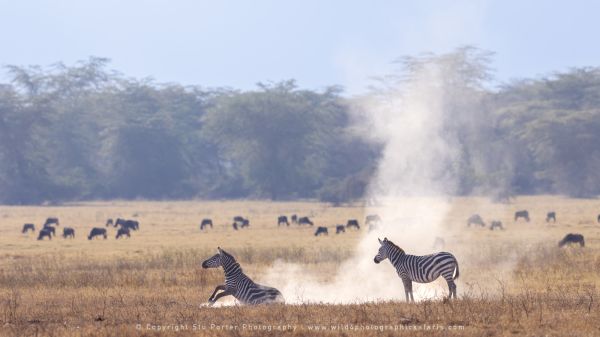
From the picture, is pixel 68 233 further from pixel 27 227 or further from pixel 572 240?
pixel 572 240

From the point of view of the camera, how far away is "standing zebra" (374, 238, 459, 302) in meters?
18.1

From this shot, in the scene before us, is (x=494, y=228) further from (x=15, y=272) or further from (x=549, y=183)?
(x=549, y=183)

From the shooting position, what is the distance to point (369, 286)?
2250cm

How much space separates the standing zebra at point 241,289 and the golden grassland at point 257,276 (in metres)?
0.53

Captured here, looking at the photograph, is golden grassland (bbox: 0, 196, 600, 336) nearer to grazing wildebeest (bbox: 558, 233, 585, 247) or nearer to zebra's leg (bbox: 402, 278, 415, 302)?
zebra's leg (bbox: 402, 278, 415, 302)

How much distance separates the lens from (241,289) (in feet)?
59.8

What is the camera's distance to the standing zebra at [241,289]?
58.7 ft

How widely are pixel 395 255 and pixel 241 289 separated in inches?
105

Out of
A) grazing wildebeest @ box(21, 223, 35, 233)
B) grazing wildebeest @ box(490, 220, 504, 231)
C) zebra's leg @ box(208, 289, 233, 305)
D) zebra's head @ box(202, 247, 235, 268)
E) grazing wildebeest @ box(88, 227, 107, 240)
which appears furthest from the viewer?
grazing wildebeest @ box(21, 223, 35, 233)

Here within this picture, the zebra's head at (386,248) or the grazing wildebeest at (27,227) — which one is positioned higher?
the grazing wildebeest at (27,227)

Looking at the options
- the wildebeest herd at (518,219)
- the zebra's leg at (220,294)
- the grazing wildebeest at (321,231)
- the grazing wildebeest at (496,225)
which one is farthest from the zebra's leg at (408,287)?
the grazing wildebeest at (496,225)

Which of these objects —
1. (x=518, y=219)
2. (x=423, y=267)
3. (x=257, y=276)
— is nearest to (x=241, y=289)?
(x=423, y=267)

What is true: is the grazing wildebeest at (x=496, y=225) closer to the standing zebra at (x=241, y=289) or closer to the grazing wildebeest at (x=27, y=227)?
the grazing wildebeest at (x=27, y=227)

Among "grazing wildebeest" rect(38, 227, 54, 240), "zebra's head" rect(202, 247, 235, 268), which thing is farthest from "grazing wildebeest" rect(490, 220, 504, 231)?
"zebra's head" rect(202, 247, 235, 268)
